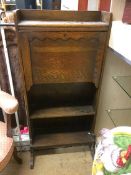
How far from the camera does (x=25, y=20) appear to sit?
1.21m

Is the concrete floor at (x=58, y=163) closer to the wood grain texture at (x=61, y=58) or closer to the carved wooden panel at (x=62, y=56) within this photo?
the wood grain texture at (x=61, y=58)

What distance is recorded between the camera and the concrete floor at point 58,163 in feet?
5.13

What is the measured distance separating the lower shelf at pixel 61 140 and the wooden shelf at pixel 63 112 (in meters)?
0.28

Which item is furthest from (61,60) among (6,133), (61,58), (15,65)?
(6,133)

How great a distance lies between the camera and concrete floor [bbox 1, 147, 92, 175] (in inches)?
61.5

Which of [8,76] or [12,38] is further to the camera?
[8,76]

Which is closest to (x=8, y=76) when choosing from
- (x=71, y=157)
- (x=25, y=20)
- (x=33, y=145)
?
(x=25, y=20)

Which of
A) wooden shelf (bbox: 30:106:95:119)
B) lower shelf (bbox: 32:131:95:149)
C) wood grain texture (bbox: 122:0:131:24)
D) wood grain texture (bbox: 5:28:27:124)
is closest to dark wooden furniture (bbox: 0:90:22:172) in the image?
wood grain texture (bbox: 5:28:27:124)

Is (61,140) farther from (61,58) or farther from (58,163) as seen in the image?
(61,58)

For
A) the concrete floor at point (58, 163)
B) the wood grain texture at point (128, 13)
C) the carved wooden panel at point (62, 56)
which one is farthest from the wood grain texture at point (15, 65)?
the wood grain texture at point (128, 13)

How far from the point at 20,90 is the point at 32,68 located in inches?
16.0

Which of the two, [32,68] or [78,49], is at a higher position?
[78,49]

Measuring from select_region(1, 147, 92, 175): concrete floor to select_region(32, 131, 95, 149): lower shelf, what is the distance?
0.16m

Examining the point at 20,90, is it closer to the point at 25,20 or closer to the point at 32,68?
the point at 32,68
